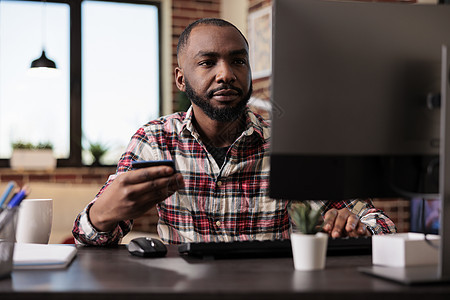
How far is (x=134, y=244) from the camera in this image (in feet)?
3.77

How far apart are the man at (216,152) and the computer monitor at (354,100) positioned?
0.55 m

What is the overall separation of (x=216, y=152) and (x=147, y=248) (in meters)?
0.68

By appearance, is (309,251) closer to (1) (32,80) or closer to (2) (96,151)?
(2) (96,151)

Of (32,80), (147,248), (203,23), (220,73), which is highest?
(32,80)

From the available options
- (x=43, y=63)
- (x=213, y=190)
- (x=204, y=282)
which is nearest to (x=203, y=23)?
(x=213, y=190)

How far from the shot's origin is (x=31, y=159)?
14.1 ft

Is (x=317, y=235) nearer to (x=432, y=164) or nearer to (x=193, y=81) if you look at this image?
(x=432, y=164)

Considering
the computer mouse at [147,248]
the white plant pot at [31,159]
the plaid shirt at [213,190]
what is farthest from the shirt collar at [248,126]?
the white plant pot at [31,159]

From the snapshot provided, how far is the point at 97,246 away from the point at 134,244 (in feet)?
0.69

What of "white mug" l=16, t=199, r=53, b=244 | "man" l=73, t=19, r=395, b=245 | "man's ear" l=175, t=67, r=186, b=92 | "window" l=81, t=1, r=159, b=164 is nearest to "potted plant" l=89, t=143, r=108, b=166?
"window" l=81, t=1, r=159, b=164

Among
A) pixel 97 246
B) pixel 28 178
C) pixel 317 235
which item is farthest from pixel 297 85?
pixel 28 178

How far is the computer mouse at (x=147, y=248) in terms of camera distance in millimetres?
1105

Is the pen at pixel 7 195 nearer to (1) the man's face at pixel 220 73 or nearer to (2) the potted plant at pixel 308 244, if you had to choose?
(2) the potted plant at pixel 308 244

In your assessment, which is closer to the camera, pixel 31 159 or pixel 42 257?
pixel 42 257
